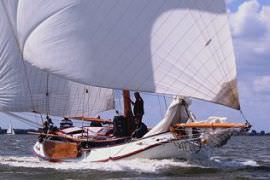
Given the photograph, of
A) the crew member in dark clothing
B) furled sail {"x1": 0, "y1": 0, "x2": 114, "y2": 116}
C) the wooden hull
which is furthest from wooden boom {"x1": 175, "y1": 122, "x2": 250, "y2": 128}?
furled sail {"x1": 0, "y1": 0, "x2": 114, "y2": 116}

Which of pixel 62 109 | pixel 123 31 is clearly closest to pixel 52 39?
pixel 123 31

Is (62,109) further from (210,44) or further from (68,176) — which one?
(210,44)

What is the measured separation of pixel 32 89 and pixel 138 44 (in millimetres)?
9208

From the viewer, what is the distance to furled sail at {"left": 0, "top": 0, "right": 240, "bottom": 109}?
24.9 m

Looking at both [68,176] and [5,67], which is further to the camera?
[5,67]

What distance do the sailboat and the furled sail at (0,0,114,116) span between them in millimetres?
2814

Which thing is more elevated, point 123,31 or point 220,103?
point 123,31

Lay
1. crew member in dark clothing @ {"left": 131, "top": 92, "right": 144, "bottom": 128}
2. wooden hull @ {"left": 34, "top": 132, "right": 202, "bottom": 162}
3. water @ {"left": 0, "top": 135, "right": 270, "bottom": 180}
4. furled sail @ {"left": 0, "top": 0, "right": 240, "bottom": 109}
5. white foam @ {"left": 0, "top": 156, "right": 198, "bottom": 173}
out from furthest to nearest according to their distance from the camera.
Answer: crew member in dark clothing @ {"left": 131, "top": 92, "right": 144, "bottom": 128} → wooden hull @ {"left": 34, "top": 132, "right": 202, "bottom": 162} → white foam @ {"left": 0, "top": 156, "right": 198, "bottom": 173} → water @ {"left": 0, "top": 135, "right": 270, "bottom": 180} → furled sail @ {"left": 0, "top": 0, "right": 240, "bottom": 109}

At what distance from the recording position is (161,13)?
1001 inches

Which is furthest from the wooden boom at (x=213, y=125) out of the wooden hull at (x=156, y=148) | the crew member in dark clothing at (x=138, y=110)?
the crew member in dark clothing at (x=138, y=110)

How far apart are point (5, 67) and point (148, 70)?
29.1 feet

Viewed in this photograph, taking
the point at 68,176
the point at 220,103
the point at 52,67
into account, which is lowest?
the point at 68,176

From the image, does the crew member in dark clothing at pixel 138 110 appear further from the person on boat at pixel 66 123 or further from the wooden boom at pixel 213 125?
the person on boat at pixel 66 123

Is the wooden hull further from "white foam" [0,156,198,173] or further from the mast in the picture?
the mast
